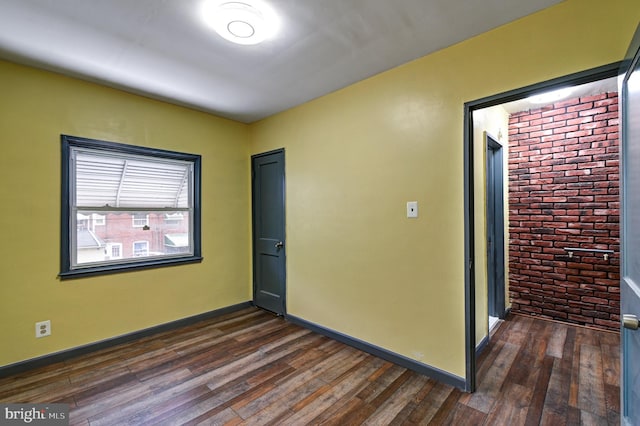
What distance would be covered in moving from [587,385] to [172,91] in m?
4.48

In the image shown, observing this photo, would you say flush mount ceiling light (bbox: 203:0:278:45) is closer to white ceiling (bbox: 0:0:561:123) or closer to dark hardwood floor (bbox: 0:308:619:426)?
white ceiling (bbox: 0:0:561:123)

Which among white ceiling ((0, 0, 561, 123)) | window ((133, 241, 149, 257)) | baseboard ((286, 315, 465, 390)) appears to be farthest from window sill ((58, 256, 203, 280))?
white ceiling ((0, 0, 561, 123))

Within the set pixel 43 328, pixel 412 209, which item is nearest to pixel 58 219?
pixel 43 328

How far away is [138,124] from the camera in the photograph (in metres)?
3.10

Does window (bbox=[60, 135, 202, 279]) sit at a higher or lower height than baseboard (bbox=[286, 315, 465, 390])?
higher

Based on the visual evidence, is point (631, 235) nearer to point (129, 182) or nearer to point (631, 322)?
point (631, 322)

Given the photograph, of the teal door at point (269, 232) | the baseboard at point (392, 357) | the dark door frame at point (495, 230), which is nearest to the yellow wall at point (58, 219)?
the teal door at point (269, 232)

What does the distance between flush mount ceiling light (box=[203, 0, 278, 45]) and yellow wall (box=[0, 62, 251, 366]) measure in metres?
1.72

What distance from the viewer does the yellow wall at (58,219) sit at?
241 centimetres

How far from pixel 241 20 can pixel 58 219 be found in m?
2.41

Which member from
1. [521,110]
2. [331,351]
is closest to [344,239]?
[331,351]

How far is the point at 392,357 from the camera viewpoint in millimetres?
2596

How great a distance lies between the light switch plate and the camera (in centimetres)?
244

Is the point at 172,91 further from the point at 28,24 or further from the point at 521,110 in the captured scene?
the point at 521,110
